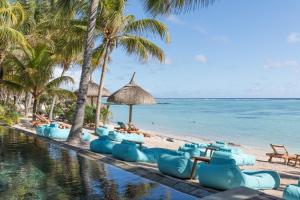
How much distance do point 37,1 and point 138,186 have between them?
2869 centimetres

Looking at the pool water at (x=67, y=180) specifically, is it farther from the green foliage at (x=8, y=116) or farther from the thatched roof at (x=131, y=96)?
the green foliage at (x=8, y=116)

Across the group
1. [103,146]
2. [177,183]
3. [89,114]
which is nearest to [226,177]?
[177,183]

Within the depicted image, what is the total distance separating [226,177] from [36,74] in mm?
17827

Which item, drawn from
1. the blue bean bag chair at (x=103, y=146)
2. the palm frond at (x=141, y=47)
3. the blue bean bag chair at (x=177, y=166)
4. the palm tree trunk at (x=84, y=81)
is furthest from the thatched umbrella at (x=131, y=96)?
the blue bean bag chair at (x=177, y=166)

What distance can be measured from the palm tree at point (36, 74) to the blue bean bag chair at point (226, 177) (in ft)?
56.5

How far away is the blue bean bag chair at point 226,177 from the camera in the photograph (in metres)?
7.63

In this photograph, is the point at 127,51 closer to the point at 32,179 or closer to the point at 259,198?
the point at 32,179

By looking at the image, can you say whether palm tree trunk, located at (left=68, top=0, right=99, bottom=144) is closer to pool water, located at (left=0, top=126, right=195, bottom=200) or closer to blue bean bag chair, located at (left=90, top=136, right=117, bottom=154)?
blue bean bag chair, located at (left=90, top=136, right=117, bottom=154)

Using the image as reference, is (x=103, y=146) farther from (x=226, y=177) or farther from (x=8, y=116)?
(x=8, y=116)

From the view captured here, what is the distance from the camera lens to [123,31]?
1977 centimetres

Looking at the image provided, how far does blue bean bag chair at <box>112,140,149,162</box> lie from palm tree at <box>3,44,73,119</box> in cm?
1349

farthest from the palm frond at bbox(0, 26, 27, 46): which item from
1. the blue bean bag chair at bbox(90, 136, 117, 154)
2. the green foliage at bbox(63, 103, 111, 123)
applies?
the blue bean bag chair at bbox(90, 136, 117, 154)

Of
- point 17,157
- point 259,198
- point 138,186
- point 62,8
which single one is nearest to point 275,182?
point 259,198

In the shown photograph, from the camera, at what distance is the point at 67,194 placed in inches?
273
